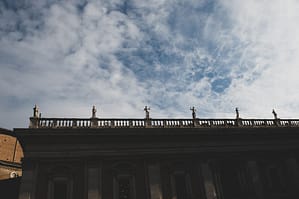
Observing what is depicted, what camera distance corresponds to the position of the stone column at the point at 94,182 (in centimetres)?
1555

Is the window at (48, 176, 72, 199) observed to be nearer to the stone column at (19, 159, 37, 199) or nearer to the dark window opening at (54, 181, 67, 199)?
the dark window opening at (54, 181, 67, 199)

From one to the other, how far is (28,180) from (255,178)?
1534 centimetres

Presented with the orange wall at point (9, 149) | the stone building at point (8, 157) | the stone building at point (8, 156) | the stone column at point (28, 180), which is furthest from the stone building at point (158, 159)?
the orange wall at point (9, 149)

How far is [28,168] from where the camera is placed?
51.0 ft

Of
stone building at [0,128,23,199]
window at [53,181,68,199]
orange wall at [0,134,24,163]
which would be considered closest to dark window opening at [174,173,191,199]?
window at [53,181,68,199]

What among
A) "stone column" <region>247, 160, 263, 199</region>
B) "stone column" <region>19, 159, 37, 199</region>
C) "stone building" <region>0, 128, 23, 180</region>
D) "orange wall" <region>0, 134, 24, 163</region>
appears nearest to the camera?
"stone column" <region>19, 159, 37, 199</region>

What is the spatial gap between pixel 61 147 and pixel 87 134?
1.80 m

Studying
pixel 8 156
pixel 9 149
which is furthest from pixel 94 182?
pixel 9 149

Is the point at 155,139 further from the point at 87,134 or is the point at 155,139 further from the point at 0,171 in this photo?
the point at 0,171

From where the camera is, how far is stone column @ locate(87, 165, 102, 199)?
15555mm

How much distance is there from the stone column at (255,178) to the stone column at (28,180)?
14.8 meters

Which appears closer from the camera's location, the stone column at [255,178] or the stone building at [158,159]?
the stone building at [158,159]

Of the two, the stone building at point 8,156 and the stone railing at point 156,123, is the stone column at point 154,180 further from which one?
the stone building at point 8,156

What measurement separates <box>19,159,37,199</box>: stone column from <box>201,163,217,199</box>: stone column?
1091cm
